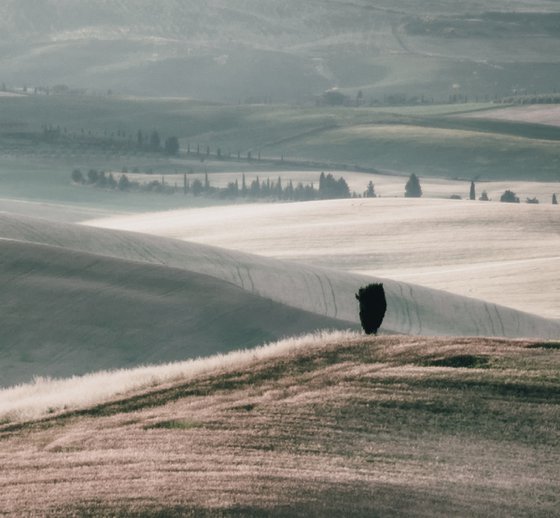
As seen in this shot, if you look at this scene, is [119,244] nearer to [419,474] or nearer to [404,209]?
[419,474]

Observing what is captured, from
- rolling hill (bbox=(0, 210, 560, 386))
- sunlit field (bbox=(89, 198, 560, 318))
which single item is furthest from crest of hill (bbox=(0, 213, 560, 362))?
sunlit field (bbox=(89, 198, 560, 318))

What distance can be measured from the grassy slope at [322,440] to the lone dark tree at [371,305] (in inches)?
110

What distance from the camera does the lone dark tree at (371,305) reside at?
31.9 meters

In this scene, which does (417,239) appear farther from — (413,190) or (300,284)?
(413,190)

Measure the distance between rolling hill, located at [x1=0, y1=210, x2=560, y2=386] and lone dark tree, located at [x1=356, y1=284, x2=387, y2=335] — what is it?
52.2ft

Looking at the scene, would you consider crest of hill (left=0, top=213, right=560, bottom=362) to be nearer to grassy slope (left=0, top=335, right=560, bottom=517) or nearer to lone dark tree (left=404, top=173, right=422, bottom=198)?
grassy slope (left=0, top=335, right=560, bottom=517)

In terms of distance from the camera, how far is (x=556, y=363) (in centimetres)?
2723

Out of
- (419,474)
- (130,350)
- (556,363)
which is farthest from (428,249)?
(419,474)

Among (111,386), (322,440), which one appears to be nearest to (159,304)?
(111,386)

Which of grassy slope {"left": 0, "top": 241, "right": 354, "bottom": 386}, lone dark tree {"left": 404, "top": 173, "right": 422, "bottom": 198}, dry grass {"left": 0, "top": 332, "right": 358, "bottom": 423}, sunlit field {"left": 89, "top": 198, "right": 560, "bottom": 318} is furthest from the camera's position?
lone dark tree {"left": 404, "top": 173, "right": 422, "bottom": 198}

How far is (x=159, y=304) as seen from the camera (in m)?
54.9

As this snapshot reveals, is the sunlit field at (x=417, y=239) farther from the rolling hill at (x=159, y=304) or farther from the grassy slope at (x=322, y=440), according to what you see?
the grassy slope at (x=322, y=440)

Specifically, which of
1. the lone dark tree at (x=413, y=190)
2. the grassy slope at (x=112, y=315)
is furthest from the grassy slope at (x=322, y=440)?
the lone dark tree at (x=413, y=190)

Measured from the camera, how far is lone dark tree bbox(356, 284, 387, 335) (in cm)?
3186
